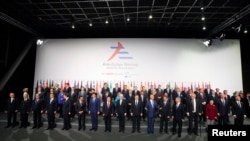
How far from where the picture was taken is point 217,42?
460 inches

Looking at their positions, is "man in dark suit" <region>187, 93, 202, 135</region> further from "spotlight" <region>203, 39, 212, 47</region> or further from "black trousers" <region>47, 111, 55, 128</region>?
"black trousers" <region>47, 111, 55, 128</region>

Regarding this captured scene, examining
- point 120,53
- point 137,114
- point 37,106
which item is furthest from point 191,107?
point 37,106

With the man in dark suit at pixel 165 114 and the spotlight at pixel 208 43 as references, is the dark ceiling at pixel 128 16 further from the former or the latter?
the man in dark suit at pixel 165 114

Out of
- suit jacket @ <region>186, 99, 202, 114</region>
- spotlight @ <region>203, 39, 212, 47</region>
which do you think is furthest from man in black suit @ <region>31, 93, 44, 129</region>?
spotlight @ <region>203, 39, 212, 47</region>

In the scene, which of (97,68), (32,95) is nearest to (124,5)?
(97,68)

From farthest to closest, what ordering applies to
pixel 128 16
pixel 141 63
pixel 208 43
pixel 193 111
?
pixel 141 63, pixel 208 43, pixel 128 16, pixel 193 111

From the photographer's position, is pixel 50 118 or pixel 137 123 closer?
pixel 137 123

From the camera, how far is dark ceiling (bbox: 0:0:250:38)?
8219 mm

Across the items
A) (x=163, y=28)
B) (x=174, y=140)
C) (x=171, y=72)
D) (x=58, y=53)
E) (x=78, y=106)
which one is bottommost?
(x=174, y=140)

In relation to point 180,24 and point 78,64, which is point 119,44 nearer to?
point 78,64

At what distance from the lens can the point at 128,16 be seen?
952 centimetres

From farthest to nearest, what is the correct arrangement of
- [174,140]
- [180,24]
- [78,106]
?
[180,24] → [78,106] → [174,140]

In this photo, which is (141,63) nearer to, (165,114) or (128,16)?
(128,16)

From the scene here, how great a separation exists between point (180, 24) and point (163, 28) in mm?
1018
